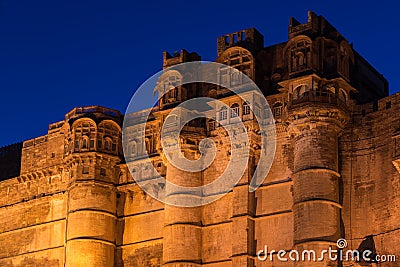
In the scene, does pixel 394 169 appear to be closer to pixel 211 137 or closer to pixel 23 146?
pixel 211 137

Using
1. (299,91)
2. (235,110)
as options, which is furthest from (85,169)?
(299,91)

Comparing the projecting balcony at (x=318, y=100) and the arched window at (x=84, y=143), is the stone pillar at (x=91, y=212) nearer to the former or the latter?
the arched window at (x=84, y=143)

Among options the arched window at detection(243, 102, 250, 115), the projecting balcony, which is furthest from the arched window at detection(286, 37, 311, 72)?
the arched window at detection(243, 102, 250, 115)

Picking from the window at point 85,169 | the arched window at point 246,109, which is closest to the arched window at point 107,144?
the window at point 85,169

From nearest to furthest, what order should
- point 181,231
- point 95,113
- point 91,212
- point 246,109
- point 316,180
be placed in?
point 316,180, point 181,231, point 246,109, point 91,212, point 95,113

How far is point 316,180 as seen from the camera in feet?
79.8

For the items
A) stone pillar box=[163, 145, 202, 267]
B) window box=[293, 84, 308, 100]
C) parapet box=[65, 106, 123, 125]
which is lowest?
stone pillar box=[163, 145, 202, 267]

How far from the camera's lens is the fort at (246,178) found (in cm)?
2448

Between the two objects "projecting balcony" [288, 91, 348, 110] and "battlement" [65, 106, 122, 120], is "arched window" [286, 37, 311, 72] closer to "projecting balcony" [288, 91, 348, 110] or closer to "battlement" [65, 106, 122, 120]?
"projecting balcony" [288, 91, 348, 110]

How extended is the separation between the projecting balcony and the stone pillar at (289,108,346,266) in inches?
4.7

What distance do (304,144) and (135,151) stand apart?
6494mm

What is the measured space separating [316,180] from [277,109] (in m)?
2.99

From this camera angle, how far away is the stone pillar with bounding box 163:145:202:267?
2623 centimetres

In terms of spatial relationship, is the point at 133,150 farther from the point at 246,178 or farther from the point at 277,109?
the point at 277,109
